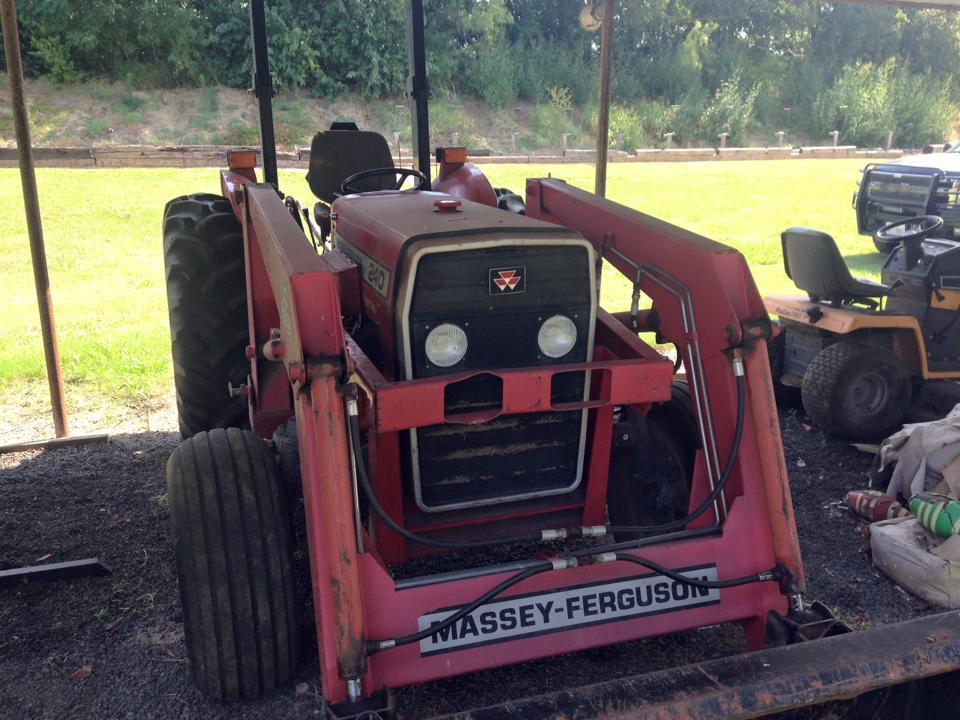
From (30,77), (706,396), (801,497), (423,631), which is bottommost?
(801,497)

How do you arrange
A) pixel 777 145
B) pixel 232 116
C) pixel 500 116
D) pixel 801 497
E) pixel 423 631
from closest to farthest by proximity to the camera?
pixel 423 631 → pixel 801 497 → pixel 232 116 → pixel 500 116 → pixel 777 145

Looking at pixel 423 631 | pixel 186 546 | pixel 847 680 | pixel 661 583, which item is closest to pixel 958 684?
pixel 847 680

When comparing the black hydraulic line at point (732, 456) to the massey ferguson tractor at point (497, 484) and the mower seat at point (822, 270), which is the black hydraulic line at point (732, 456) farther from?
the mower seat at point (822, 270)

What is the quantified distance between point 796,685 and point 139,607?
210cm

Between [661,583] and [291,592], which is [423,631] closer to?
[291,592]

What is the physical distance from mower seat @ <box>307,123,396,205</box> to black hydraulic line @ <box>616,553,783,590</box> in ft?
8.38

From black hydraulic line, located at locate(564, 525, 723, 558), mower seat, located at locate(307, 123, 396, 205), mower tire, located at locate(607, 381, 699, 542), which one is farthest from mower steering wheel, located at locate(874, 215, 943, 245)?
black hydraulic line, located at locate(564, 525, 723, 558)

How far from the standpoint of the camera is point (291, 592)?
7.04 ft

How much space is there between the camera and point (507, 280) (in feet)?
7.20

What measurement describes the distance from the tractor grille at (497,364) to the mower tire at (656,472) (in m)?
0.35

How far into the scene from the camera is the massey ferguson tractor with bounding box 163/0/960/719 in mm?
1909

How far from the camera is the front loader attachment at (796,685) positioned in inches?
66.2

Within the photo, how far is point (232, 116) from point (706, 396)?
20.1 meters

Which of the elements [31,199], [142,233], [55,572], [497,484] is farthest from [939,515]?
[142,233]
